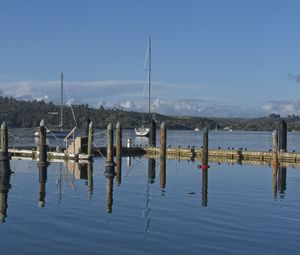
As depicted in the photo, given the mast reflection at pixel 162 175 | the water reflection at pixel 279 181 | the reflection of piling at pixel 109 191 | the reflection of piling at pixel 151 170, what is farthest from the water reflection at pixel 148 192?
the water reflection at pixel 279 181

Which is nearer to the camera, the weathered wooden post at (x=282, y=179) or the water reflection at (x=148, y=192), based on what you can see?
the water reflection at (x=148, y=192)

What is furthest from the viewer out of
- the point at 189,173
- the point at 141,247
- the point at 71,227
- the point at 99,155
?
the point at 99,155

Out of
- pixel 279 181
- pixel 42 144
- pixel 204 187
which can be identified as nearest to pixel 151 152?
pixel 42 144

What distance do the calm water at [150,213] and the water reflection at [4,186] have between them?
0.56 ft

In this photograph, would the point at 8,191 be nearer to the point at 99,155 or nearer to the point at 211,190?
the point at 211,190

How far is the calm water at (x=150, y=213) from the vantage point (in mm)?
19906

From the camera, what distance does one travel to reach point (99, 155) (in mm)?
63812

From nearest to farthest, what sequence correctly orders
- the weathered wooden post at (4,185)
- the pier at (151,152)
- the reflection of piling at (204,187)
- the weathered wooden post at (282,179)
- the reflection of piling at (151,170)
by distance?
the weathered wooden post at (4,185)
the reflection of piling at (204,187)
the weathered wooden post at (282,179)
the reflection of piling at (151,170)
the pier at (151,152)

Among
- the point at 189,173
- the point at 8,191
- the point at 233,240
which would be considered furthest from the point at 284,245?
the point at 189,173

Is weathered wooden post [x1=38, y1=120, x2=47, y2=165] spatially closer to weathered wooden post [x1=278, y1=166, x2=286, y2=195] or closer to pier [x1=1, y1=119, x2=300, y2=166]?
pier [x1=1, y1=119, x2=300, y2=166]

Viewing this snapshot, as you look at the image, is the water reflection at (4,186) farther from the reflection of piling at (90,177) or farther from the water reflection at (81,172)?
the reflection of piling at (90,177)

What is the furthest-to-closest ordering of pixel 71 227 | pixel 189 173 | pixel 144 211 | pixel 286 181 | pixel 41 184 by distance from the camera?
pixel 189 173 → pixel 286 181 → pixel 41 184 → pixel 144 211 → pixel 71 227

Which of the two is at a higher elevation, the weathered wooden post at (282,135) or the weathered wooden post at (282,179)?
the weathered wooden post at (282,135)

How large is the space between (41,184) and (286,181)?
1605 centimetres
